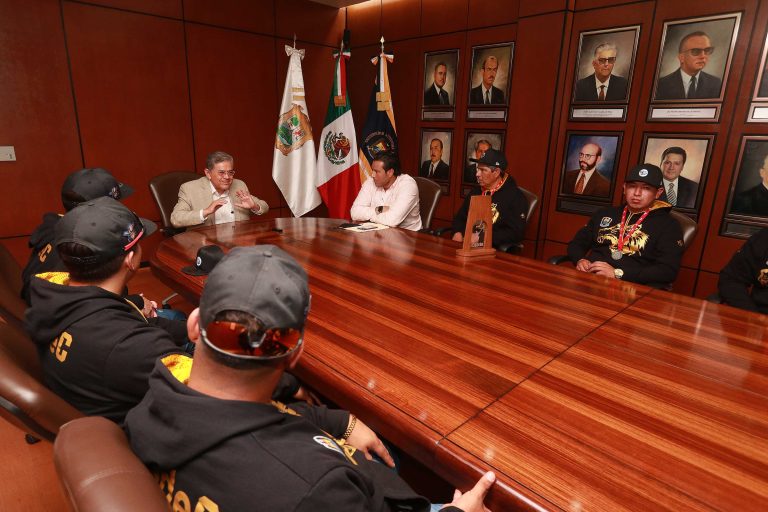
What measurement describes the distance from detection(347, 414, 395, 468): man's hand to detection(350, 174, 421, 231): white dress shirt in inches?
88.2

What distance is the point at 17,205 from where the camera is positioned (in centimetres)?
349

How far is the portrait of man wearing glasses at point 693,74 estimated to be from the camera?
3.00m

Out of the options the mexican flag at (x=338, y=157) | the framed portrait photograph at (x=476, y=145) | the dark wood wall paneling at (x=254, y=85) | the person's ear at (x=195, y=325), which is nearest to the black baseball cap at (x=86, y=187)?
the person's ear at (x=195, y=325)

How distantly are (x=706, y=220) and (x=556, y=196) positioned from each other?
3.65ft

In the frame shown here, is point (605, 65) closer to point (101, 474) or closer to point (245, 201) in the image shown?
point (245, 201)

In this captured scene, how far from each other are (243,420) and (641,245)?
8.23ft

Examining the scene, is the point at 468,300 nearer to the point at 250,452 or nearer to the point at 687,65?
the point at 250,452

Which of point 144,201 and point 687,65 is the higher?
point 687,65

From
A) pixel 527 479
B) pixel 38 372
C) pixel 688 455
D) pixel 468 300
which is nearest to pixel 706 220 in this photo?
pixel 468 300

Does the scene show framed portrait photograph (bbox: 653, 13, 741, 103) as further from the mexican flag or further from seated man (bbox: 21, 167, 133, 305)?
seated man (bbox: 21, 167, 133, 305)

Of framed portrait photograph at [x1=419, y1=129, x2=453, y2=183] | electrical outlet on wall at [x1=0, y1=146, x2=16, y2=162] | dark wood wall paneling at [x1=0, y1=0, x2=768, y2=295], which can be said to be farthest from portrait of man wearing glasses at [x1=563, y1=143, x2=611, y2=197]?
electrical outlet on wall at [x1=0, y1=146, x2=16, y2=162]

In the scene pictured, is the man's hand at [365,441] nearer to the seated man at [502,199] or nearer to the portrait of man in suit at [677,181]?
the seated man at [502,199]

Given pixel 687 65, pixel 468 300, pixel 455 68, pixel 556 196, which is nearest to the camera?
pixel 468 300

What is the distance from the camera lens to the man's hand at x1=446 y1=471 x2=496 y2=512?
2.63 ft
